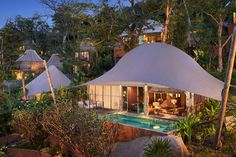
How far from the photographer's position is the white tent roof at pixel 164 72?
12.9m

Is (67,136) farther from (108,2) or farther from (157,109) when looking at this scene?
(108,2)

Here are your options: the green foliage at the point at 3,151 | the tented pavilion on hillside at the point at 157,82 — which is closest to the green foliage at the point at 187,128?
the tented pavilion on hillside at the point at 157,82

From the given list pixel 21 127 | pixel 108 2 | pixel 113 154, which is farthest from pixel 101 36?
pixel 113 154

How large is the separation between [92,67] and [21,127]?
17.7 meters

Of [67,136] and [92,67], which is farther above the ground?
[92,67]

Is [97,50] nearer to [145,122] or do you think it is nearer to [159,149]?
[145,122]

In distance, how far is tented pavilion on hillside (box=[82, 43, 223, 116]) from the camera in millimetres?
13141

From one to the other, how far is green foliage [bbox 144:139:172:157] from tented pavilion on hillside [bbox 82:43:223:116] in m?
3.47

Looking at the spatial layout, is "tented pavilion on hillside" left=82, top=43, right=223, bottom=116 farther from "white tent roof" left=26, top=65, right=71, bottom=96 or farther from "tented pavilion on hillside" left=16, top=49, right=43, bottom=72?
"tented pavilion on hillside" left=16, top=49, right=43, bottom=72

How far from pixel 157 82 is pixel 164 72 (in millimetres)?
858

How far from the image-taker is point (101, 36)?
2523 cm

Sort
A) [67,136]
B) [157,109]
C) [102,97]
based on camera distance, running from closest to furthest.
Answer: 1. [67,136]
2. [157,109]
3. [102,97]

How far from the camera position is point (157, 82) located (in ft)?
42.5

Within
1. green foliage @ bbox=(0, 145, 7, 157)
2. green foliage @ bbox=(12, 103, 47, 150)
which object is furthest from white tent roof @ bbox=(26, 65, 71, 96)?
green foliage @ bbox=(0, 145, 7, 157)
